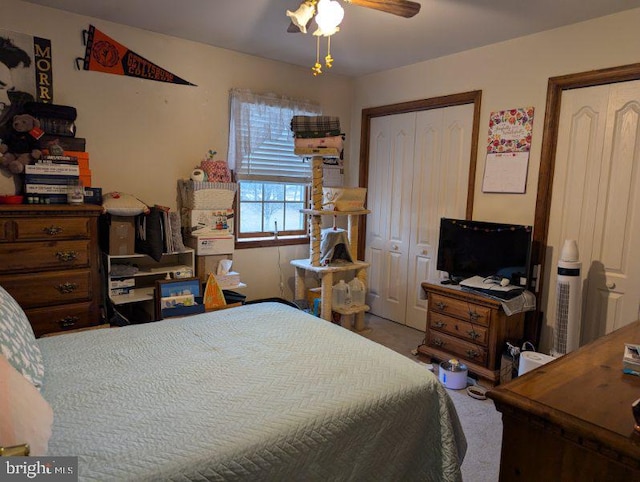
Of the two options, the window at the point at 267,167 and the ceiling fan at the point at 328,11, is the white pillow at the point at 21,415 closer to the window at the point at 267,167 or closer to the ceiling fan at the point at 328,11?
the ceiling fan at the point at 328,11

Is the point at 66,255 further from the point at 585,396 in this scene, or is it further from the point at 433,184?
the point at 433,184

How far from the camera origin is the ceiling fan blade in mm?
2053

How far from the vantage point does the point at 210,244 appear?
323 cm

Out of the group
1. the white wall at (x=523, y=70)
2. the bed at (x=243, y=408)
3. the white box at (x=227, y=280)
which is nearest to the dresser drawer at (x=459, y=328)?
the white wall at (x=523, y=70)

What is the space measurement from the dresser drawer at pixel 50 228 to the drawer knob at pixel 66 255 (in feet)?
0.30

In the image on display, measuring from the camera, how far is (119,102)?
3.07 metres

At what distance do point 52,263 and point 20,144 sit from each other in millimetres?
833

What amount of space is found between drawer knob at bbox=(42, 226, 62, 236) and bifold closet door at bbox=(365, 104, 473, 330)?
2.69 meters

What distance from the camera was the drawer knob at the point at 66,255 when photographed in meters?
2.48

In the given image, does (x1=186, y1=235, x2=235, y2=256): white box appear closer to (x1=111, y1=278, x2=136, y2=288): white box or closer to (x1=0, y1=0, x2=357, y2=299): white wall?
(x1=0, y1=0, x2=357, y2=299): white wall

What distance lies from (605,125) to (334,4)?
202 cm

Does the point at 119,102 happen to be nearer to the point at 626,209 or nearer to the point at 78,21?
the point at 78,21

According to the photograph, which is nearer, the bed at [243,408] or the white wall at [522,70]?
the bed at [243,408]

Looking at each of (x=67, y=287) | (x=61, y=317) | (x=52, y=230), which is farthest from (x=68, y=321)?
(x=52, y=230)
